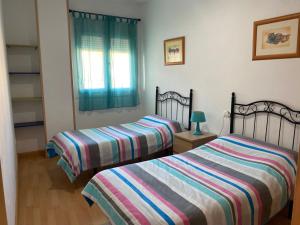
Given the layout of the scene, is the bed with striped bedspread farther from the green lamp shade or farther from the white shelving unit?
the white shelving unit

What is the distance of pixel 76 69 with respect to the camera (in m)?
4.25

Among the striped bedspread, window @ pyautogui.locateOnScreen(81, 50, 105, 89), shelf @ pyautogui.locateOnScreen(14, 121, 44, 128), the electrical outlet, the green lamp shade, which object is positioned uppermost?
window @ pyautogui.locateOnScreen(81, 50, 105, 89)

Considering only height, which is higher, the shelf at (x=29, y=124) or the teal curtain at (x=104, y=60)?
the teal curtain at (x=104, y=60)

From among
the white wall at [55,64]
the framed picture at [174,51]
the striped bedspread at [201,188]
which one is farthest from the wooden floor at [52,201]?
the framed picture at [174,51]

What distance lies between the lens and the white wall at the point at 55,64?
3762 millimetres

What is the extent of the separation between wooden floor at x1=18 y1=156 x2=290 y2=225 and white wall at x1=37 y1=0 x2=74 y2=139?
2.70 ft

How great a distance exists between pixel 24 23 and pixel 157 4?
2.29m

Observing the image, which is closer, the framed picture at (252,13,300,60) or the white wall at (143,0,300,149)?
the framed picture at (252,13,300,60)

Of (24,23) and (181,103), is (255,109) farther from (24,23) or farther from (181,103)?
(24,23)

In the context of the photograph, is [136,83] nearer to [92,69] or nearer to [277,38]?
[92,69]

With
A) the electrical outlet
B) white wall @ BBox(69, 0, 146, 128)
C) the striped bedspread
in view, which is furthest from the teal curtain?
the striped bedspread

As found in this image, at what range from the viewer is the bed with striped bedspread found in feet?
9.39

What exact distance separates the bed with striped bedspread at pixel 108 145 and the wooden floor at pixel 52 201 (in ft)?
0.90

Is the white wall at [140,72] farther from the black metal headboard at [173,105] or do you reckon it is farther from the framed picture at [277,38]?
the framed picture at [277,38]
